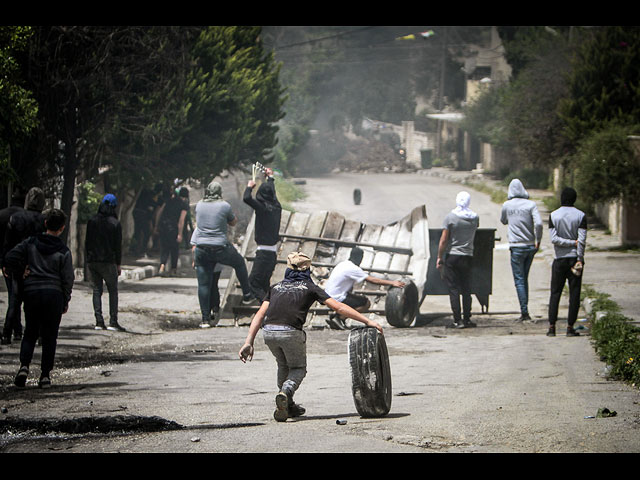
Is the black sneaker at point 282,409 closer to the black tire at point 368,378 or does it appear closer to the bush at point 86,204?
the black tire at point 368,378

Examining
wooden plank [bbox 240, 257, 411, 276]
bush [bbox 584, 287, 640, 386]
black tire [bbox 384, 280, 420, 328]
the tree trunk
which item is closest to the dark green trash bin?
wooden plank [bbox 240, 257, 411, 276]

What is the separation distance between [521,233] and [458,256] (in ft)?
3.04

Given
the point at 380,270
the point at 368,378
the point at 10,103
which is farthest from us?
the point at 380,270

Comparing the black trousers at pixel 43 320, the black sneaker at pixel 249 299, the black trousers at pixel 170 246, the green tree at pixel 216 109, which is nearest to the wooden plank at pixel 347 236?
the black sneaker at pixel 249 299

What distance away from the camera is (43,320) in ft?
29.2

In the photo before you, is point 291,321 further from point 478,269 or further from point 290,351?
point 478,269

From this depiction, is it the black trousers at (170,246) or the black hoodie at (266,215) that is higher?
the black hoodie at (266,215)

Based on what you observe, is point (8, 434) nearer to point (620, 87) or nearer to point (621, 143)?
point (621, 143)

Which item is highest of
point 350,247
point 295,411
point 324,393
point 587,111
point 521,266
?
point 587,111

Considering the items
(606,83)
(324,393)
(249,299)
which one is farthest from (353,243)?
(606,83)

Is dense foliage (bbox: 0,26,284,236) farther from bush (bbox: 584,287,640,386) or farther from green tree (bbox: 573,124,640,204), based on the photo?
green tree (bbox: 573,124,640,204)

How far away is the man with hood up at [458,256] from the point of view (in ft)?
42.0

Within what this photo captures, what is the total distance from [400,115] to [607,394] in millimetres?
85751

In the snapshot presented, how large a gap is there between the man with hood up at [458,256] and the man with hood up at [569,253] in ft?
4.65
